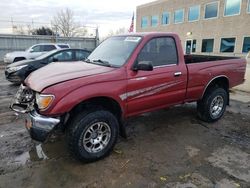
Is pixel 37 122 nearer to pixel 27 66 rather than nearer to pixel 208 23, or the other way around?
pixel 27 66

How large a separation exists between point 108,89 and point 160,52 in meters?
1.43

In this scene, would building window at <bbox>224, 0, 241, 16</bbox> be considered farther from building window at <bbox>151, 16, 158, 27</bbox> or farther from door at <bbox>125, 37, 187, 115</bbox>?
door at <bbox>125, 37, 187, 115</bbox>

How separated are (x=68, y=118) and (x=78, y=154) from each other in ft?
1.80

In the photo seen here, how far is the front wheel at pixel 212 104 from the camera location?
517 centimetres

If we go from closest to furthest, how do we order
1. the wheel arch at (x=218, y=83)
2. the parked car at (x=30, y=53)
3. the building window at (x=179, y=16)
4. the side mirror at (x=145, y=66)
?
the side mirror at (x=145, y=66) → the wheel arch at (x=218, y=83) → the parked car at (x=30, y=53) → the building window at (x=179, y=16)

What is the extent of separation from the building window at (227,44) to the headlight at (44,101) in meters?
23.3

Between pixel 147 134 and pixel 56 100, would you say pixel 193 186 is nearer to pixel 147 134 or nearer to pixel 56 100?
pixel 147 134

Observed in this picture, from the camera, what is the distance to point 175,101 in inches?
181

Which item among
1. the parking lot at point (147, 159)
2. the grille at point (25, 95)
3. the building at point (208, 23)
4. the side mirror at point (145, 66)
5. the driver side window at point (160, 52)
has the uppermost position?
the building at point (208, 23)

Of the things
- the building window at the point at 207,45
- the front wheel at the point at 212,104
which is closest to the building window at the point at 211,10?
the building window at the point at 207,45

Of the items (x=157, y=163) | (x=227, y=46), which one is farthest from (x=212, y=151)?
(x=227, y=46)

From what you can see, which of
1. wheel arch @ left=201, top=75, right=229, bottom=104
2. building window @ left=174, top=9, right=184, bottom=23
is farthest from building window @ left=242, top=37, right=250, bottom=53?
wheel arch @ left=201, top=75, right=229, bottom=104

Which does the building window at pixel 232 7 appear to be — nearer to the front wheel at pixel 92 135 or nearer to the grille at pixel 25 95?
the front wheel at pixel 92 135

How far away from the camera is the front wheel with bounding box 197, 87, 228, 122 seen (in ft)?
17.0
